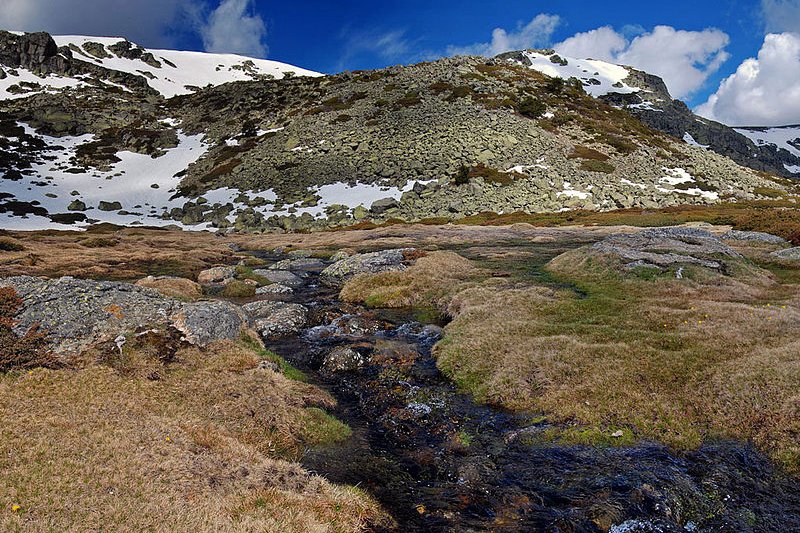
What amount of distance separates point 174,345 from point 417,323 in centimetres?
1400

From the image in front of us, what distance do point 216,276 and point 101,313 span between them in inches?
958

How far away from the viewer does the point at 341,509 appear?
1069cm

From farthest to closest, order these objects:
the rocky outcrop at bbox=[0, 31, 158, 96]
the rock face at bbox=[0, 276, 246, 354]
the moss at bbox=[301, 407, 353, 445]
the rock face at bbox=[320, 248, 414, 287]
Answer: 1. the rocky outcrop at bbox=[0, 31, 158, 96]
2. the rock face at bbox=[320, 248, 414, 287]
3. the rock face at bbox=[0, 276, 246, 354]
4. the moss at bbox=[301, 407, 353, 445]

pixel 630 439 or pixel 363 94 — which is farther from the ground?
pixel 363 94

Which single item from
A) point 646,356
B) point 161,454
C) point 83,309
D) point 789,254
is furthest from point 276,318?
point 789,254

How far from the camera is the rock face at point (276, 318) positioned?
26.3 metres

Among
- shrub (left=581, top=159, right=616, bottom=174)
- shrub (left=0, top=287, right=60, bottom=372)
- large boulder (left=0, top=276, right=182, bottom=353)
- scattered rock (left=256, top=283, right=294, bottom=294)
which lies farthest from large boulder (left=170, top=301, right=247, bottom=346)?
shrub (left=581, top=159, right=616, bottom=174)

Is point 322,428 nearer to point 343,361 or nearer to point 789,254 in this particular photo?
point 343,361

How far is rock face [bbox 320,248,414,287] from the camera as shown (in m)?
41.2

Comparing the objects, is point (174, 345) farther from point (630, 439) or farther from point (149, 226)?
point (149, 226)

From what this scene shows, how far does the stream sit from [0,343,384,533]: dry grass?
134 centimetres

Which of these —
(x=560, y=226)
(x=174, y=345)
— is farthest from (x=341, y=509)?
(x=560, y=226)

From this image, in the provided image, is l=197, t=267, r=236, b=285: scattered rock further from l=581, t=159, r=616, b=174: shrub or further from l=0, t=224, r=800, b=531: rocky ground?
l=581, t=159, r=616, b=174: shrub

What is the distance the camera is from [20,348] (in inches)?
600
